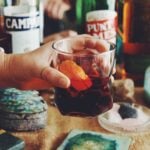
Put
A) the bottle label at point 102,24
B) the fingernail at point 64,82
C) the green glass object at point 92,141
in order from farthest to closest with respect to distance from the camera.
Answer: the bottle label at point 102,24 < the green glass object at point 92,141 < the fingernail at point 64,82

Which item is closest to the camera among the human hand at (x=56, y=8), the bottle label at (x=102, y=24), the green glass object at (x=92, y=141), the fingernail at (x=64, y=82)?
the fingernail at (x=64, y=82)

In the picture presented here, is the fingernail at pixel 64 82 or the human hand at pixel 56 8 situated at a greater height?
the human hand at pixel 56 8

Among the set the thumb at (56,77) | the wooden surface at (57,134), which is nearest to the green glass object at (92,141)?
the wooden surface at (57,134)

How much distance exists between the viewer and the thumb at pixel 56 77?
603 millimetres

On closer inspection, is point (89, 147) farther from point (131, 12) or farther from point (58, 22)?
point (58, 22)

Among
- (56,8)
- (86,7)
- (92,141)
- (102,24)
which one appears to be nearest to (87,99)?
(92,141)

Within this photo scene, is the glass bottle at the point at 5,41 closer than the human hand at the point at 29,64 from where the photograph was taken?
No

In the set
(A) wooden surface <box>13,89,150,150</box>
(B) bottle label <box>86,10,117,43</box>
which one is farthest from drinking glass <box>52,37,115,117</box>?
(B) bottle label <box>86,10,117,43</box>

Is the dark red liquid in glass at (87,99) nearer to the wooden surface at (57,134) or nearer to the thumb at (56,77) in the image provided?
the thumb at (56,77)

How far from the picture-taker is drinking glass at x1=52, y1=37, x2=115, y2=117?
61cm

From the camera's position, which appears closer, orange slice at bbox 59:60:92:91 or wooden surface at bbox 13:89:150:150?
orange slice at bbox 59:60:92:91

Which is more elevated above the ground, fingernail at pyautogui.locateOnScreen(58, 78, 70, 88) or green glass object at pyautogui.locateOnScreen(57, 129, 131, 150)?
fingernail at pyautogui.locateOnScreen(58, 78, 70, 88)

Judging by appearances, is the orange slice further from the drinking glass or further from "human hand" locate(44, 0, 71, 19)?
"human hand" locate(44, 0, 71, 19)

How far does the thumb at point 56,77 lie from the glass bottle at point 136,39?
1.26 ft
